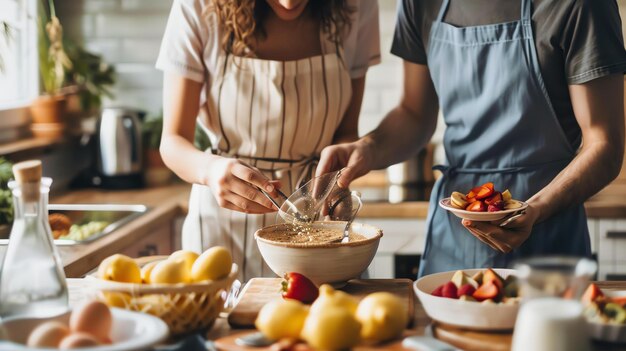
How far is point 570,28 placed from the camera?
1881 mm

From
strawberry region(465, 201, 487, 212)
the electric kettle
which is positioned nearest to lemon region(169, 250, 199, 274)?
strawberry region(465, 201, 487, 212)

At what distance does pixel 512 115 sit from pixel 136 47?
2165mm

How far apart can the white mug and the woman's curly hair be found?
1.24 m

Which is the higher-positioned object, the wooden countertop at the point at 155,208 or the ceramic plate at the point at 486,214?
the ceramic plate at the point at 486,214

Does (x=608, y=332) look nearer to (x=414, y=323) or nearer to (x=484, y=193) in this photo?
(x=414, y=323)

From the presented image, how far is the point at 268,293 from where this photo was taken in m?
1.58

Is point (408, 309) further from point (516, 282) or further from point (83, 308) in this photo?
point (83, 308)

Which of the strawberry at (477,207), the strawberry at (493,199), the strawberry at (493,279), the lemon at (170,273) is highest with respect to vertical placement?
the strawberry at (493,199)

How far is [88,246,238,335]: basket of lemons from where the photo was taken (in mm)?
1329

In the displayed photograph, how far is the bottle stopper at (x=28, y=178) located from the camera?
1.28 m

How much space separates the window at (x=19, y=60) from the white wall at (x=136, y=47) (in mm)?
216

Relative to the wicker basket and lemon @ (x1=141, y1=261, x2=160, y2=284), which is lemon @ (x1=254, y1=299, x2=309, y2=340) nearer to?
the wicker basket

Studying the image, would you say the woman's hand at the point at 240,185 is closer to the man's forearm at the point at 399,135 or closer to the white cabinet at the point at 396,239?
the man's forearm at the point at 399,135

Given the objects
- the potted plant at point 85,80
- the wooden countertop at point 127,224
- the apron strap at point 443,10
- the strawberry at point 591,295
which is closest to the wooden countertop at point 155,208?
the wooden countertop at point 127,224
